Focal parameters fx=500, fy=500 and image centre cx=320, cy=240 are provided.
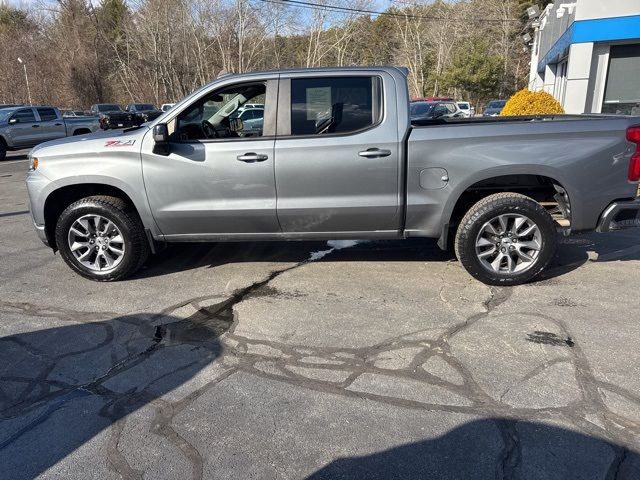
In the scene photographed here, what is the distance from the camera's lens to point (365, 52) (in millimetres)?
57250

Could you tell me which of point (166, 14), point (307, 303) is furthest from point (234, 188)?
point (166, 14)

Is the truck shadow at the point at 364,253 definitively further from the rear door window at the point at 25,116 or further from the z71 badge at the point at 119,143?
the rear door window at the point at 25,116

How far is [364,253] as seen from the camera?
580 centimetres

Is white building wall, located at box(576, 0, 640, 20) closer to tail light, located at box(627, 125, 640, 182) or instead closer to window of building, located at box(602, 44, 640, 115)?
window of building, located at box(602, 44, 640, 115)

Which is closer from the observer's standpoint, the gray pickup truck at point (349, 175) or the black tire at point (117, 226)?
the gray pickup truck at point (349, 175)

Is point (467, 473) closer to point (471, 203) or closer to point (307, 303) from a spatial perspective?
point (307, 303)

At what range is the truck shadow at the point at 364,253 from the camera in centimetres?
548

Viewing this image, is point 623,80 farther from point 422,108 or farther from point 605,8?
point 422,108

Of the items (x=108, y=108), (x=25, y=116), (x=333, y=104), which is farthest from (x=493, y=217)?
(x=108, y=108)

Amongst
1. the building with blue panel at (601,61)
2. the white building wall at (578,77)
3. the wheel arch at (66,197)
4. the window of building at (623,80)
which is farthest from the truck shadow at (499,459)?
the window of building at (623,80)

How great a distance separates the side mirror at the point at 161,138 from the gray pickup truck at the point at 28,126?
48.7 ft

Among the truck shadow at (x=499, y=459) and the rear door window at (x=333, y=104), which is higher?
the rear door window at (x=333, y=104)

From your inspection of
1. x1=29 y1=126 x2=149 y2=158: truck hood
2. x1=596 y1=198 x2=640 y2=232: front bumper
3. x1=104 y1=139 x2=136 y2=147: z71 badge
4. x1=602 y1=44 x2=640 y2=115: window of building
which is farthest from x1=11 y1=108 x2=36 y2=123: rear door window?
x1=596 y1=198 x2=640 y2=232: front bumper

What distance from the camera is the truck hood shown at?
4734 millimetres
